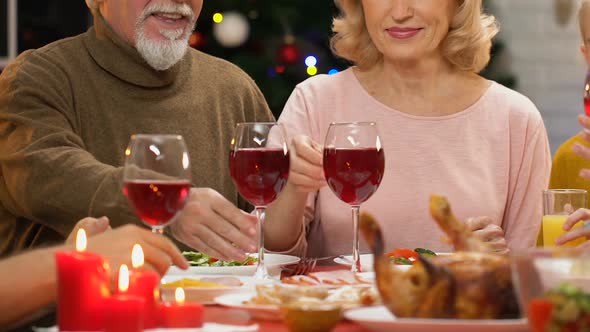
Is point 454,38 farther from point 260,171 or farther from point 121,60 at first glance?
point 260,171

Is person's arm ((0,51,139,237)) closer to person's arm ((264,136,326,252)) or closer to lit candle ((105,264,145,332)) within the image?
person's arm ((264,136,326,252))

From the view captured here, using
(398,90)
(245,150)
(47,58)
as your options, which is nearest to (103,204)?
(245,150)

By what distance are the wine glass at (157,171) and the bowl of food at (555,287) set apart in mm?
591

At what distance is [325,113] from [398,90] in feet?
0.75

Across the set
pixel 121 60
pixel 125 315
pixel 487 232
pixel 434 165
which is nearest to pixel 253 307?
pixel 125 315

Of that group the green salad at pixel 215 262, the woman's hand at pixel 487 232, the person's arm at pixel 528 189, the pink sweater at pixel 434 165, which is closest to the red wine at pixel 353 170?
the green salad at pixel 215 262

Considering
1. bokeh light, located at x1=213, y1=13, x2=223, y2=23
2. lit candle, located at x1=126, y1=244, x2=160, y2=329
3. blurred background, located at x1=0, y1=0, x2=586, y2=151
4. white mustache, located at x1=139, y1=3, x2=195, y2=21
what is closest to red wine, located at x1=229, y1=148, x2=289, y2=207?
lit candle, located at x1=126, y1=244, x2=160, y2=329

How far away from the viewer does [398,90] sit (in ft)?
9.17

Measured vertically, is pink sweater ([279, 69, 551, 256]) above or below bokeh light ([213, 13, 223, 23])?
below

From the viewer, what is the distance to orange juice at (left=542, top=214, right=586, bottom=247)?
6.88 feet

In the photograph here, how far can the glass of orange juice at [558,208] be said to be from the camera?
2104 millimetres

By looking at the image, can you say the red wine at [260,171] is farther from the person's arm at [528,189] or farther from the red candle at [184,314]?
the person's arm at [528,189]

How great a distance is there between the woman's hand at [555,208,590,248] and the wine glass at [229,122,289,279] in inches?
25.0

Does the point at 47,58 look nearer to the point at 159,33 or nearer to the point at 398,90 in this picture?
the point at 159,33
